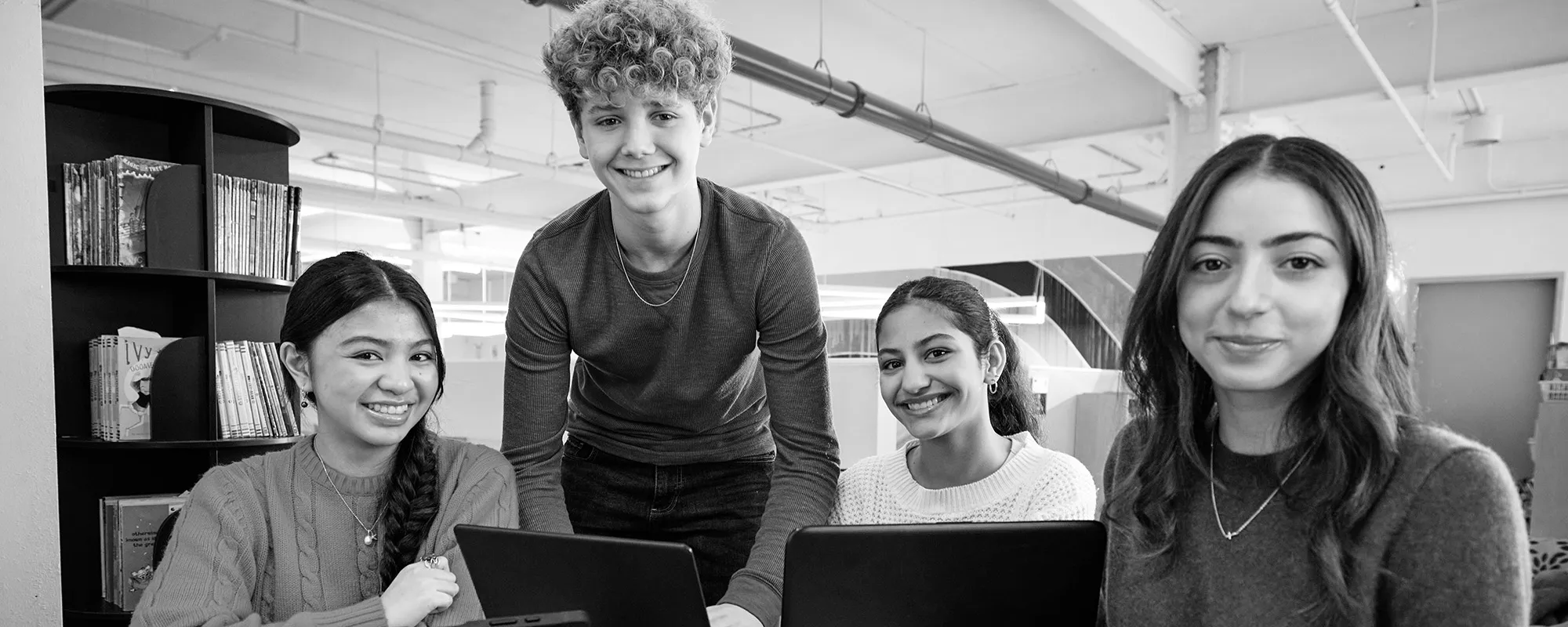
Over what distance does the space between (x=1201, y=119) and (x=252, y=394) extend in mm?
5705

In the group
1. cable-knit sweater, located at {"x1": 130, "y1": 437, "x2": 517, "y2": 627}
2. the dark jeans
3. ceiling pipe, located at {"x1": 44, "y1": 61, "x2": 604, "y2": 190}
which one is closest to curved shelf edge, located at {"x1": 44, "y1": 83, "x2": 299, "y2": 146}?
cable-knit sweater, located at {"x1": 130, "y1": 437, "x2": 517, "y2": 627}

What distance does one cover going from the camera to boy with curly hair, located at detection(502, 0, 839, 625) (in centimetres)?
141

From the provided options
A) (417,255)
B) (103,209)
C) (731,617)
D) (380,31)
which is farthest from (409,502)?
(417,255)

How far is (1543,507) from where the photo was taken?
3.38 m

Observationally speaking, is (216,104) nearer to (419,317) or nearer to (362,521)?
(419,317)

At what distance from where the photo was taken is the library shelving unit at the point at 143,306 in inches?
104

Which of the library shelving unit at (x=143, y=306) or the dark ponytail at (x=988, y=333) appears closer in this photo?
the dark ponytail at (x=988, y=333)

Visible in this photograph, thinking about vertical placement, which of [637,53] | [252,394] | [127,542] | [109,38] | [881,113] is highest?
[109,38]

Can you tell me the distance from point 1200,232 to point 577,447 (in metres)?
1.19

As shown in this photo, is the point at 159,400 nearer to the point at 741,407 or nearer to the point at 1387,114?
the point at 741,407

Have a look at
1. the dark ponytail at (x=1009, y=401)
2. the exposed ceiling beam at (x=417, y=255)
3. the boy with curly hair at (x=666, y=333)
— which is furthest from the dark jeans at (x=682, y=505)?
the exposed ceiling beam at (x=417, y=255)

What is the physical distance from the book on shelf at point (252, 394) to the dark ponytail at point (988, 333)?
187 centimetres

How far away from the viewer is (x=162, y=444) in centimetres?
260

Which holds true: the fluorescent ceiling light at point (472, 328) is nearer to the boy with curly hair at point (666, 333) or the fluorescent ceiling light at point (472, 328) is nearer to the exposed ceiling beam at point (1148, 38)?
the exposed ceiling beam at point (1148, 38)
